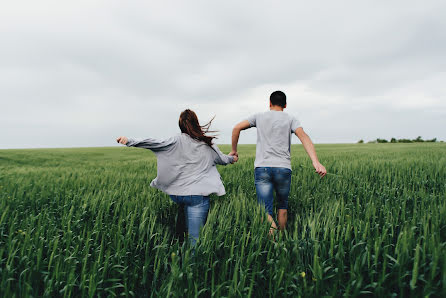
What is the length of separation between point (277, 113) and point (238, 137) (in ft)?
2.30

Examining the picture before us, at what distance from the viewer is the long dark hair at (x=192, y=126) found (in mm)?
3176

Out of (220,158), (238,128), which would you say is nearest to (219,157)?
(220,158)

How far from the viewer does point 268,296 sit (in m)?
2.39

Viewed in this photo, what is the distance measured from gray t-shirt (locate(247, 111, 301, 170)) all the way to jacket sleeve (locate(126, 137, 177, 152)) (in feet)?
3.97

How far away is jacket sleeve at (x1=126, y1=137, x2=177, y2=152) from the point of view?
291cm

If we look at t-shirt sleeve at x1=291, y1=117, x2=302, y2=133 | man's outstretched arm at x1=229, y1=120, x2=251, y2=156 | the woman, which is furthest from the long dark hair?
t-shirt sleeve at x1=291, y1=117, x2=302, y2=133

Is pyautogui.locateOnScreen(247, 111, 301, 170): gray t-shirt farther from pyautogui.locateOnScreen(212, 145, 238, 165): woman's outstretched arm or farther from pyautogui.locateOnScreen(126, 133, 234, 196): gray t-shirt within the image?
pyautogui.locateOnScreen(126, 133, 234, 196): gray t-shirt

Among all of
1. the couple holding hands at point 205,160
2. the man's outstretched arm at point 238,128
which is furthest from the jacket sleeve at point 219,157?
the man's outstretched arm at point 238,128

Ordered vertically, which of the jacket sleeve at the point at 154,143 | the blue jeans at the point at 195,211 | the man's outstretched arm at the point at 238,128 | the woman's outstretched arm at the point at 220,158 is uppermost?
the man's outstretched arm at the point at 238,128

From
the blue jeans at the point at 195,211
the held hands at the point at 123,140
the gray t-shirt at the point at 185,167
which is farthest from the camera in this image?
the gray t-shirt at the point at 185,167

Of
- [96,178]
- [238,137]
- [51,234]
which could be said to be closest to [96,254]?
[51,234]

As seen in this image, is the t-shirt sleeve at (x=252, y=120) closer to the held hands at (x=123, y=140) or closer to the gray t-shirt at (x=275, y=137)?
the gray t-shirt at (x=275, y=137)

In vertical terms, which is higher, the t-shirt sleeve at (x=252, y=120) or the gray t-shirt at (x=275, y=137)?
the t-shirt sleeve at (x=252, y=120)

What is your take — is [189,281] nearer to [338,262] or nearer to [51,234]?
[338,262]
